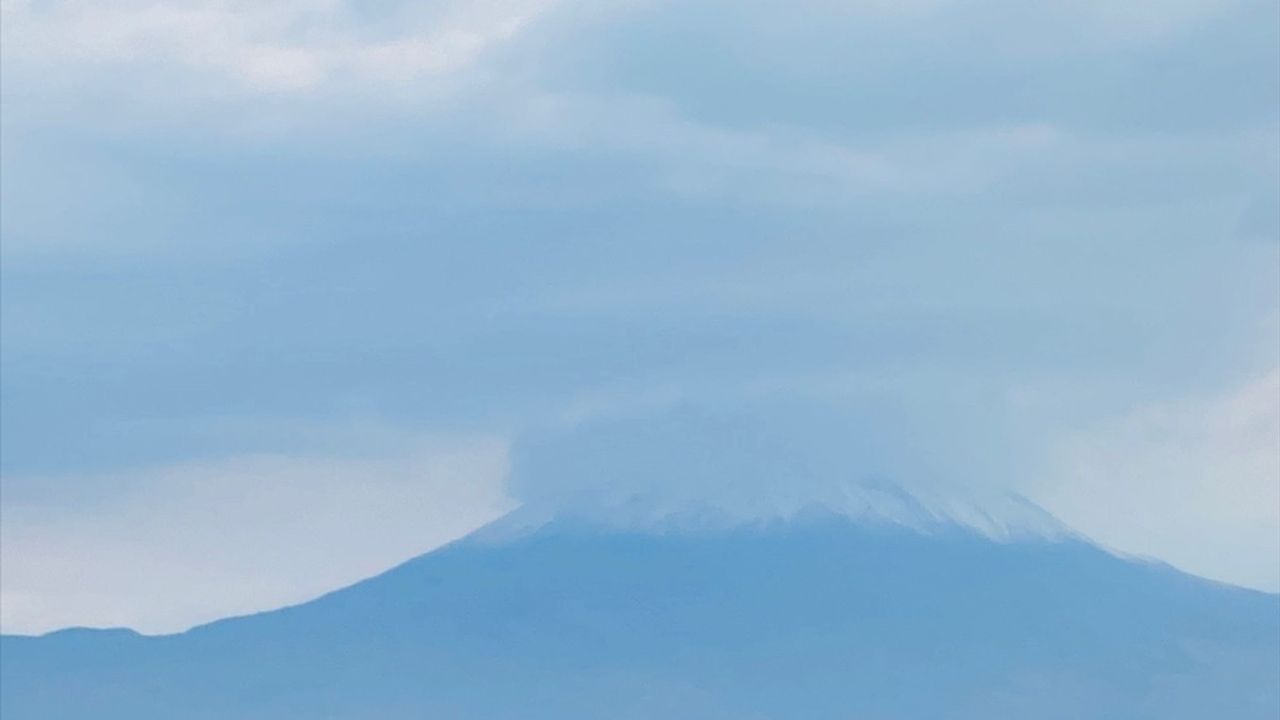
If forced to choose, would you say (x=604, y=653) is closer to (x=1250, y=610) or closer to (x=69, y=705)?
(x=69, y=705)

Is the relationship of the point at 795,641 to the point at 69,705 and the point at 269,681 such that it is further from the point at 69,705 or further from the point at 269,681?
the point at 69,705

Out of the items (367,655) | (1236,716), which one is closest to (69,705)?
(367,655)

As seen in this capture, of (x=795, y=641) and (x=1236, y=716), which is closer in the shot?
(x=1236, y=716)

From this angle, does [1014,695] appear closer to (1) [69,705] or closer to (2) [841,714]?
(2) [841,714]

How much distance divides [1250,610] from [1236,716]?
14.4 m

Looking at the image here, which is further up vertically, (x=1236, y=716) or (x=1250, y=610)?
(x=1250, y=610)

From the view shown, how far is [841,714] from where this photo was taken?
153 metres

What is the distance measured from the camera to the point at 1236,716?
148750 millimetres

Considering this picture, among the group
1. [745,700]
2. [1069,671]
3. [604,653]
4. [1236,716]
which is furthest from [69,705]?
[1236,716]

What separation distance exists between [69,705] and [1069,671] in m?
79.8

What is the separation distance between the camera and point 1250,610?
527 ft

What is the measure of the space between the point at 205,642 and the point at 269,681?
956cm

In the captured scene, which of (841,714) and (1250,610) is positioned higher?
(1250,610)

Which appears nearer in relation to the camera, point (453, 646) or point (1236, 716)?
point (1236, 716)
